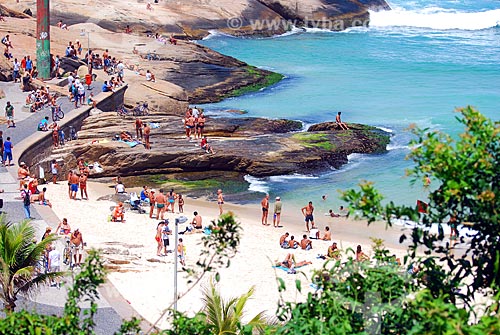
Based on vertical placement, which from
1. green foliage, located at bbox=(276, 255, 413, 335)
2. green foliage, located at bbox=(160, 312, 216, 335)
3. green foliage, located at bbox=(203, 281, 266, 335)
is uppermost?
green foliage, located at bbox=(276, 255, 413, 335)

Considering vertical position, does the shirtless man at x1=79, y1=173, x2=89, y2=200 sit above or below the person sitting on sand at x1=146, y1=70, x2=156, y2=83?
below

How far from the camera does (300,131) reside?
120 ft

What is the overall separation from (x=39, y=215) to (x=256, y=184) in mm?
9561

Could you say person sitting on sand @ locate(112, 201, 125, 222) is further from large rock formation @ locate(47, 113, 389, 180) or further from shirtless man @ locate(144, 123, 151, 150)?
shirtless man @ locate(144, 123, 151, 150)

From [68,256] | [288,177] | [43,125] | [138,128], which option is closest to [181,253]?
[68,256]

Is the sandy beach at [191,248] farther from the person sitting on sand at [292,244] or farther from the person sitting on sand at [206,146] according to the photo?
the person sitting on sand at [206,146]

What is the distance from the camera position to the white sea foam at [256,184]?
29.6m

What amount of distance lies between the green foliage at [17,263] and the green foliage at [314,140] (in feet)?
65.0

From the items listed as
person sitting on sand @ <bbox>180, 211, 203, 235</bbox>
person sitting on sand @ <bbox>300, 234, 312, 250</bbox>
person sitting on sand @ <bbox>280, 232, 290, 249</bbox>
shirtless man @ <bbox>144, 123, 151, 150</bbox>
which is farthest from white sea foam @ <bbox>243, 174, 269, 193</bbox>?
person sitting on sand @ <bbox>300, 234, 312, 250</bbox>

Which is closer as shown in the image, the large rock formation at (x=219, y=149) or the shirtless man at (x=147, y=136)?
the large rock formation at (x=219, y=149)

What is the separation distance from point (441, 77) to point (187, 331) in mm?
43387

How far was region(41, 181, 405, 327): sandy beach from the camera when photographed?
61.7 ft

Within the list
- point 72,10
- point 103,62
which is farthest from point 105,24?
point 103,62

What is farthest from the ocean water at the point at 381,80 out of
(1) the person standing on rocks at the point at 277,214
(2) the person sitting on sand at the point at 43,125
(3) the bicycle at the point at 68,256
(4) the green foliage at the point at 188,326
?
(4) the green foliage at the point at 188,326
